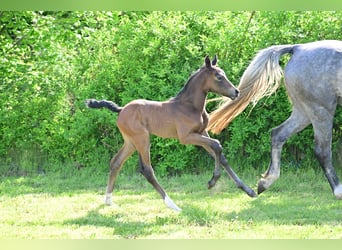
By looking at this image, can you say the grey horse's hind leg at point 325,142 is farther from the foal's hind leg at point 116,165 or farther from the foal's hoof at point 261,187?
the foal's hind leg at point 116,165

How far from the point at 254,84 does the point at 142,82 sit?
82.0 inches

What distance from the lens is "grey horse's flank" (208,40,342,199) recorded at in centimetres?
573

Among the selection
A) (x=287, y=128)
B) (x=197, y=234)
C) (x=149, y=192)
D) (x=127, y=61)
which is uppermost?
(x=127, y=61)

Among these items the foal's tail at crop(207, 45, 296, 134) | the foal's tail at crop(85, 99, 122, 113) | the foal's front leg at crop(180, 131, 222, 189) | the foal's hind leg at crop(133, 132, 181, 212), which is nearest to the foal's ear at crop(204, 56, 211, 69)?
the foal's front leg at crop(180, 131, 222, 189)

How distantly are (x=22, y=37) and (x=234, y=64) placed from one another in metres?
3.95

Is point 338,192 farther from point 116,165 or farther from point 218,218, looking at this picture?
point 116,165

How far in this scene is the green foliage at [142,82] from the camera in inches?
293

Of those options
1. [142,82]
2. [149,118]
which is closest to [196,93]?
[149,118]

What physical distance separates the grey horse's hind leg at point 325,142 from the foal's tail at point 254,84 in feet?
1.91

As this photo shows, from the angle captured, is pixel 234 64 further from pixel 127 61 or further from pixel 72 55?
pixel 72 55

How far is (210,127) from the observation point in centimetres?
592

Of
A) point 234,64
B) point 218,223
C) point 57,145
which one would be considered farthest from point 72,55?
point 218,223

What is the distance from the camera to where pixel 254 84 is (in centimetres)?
603

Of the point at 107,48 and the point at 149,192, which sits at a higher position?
the point at 107,48
